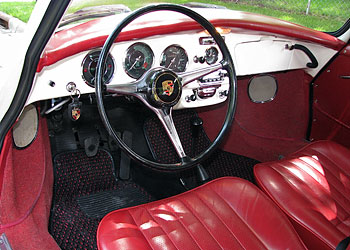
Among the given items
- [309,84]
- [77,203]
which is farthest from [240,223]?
[309,84]

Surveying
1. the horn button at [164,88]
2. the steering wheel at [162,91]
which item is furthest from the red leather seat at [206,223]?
the horn button at [164,88]

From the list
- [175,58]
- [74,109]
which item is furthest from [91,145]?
[175,58]

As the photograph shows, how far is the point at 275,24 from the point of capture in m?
1.94

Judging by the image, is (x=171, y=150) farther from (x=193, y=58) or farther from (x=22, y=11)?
(x=22, y=11)

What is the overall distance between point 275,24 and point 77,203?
1480 millimetres

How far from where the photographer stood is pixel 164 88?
57.2 inches

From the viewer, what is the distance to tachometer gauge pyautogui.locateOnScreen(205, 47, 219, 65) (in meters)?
1.86

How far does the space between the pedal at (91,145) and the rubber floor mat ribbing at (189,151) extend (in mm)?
363

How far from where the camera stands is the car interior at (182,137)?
132 cm

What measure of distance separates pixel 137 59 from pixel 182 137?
35.9 inches

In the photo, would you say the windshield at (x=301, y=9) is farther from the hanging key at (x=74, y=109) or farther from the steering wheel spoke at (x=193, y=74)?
the hanging key at (x=74, y=109)

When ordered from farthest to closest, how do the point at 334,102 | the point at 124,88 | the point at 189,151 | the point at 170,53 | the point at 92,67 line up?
1. the point at 189,151
2. the point at 334,102
3. the point at 170,53
4. the point at 92,67
5. the point at 124,88

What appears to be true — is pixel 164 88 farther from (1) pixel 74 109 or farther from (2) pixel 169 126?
(1) pixel 74 109

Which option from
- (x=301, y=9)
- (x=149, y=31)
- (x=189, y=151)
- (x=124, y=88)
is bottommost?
(x=189, y=151)
